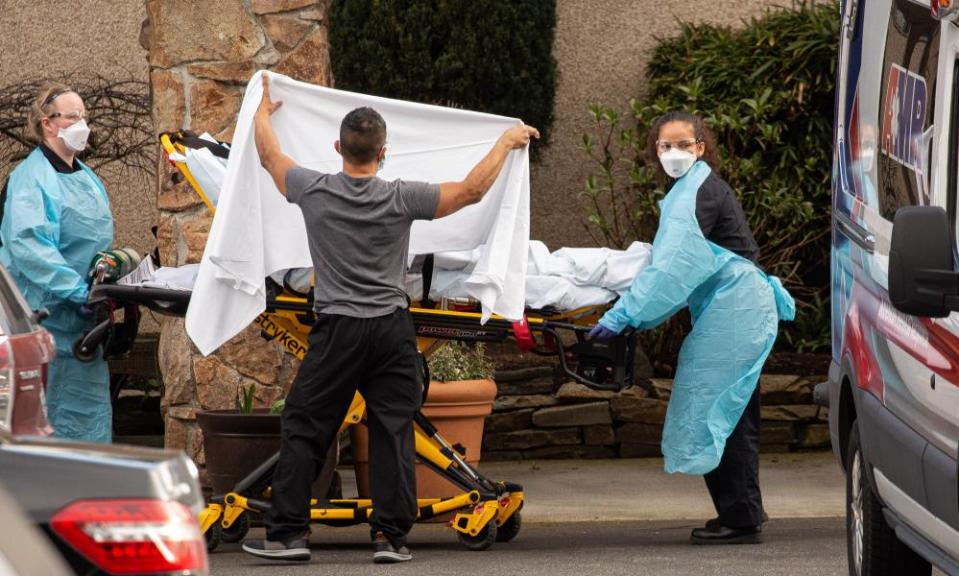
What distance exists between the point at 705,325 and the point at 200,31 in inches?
113

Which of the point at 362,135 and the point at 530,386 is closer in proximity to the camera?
the point at 362,135

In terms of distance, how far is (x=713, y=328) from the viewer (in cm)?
709

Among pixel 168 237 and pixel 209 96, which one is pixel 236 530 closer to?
pixel 168 237

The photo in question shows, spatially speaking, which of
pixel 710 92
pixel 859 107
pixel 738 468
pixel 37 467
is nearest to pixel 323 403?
pixel 738 468

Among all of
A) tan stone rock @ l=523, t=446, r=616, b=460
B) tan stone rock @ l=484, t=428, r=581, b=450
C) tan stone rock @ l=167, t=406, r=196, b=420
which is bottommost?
tan stone rock @ l=523, t=446, r=616, b=460

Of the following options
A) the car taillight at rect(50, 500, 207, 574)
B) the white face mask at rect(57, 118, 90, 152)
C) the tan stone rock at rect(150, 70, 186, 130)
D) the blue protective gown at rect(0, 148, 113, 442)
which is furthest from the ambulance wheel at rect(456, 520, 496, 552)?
the car taillight at rect(50, 500, 207, 574)

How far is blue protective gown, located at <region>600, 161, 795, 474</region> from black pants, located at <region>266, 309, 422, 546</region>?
1035 mm

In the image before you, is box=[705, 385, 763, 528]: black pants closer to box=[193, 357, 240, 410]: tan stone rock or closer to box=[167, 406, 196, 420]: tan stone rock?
box=[193, 357, 240, 410]: tan stone rock

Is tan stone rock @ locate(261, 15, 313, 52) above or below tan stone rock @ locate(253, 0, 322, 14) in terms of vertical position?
below

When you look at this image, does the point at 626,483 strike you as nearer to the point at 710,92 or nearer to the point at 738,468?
the point at 738,468

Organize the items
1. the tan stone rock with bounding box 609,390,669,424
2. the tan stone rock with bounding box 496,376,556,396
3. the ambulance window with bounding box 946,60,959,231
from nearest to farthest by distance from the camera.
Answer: the ambulance window with bounding box 946,60,959,231, the tan stone rock with bounding box 609,390,669,424, the tan stone rock with bounding box 496,376,556,396

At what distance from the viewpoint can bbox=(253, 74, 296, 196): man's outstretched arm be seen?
6566 millimetres

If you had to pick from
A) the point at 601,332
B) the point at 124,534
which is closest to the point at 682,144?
the point at 601,332

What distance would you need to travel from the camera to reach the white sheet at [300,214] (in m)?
6.62
